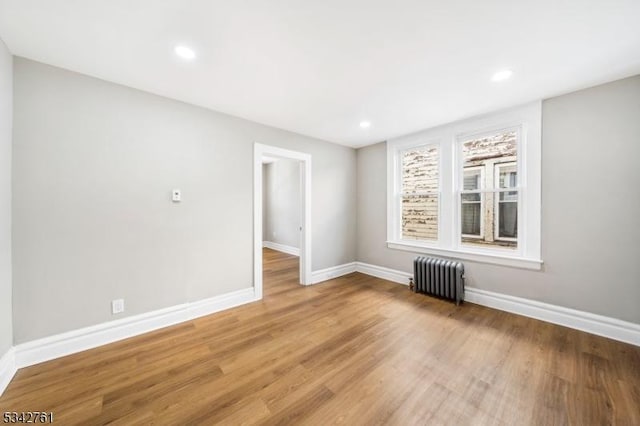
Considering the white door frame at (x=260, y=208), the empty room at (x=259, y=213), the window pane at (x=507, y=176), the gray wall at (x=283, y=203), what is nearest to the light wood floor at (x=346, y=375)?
the empty room at (x=259, y=213)

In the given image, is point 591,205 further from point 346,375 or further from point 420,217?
point 346,375

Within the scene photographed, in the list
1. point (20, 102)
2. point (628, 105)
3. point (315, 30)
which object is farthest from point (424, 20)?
point (20, 102)

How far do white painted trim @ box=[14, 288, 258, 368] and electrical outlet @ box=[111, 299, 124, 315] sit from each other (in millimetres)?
93

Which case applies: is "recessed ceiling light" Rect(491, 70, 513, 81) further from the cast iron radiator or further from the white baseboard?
the white baseboard

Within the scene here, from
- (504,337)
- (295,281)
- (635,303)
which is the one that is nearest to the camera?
(635,303)

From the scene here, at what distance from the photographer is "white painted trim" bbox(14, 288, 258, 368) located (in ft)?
6.25

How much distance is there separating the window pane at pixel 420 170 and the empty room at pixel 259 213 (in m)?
0.27

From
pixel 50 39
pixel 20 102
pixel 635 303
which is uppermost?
pixel 50 39

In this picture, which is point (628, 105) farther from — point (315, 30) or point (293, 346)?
point (293, 346)

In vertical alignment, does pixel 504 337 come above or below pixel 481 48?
below

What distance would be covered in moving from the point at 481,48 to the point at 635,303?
2774 mm

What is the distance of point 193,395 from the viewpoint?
5.26 feet

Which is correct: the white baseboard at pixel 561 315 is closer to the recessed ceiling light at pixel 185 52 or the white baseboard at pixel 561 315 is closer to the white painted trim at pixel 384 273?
the white painted trim at pixel 384 273

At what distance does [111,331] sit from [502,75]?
444 centimetres
